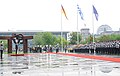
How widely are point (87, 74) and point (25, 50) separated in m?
45.0

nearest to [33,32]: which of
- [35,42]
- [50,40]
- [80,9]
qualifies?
[35,42]

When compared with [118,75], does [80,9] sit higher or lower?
higher

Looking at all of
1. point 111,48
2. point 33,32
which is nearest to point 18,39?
point 111,48

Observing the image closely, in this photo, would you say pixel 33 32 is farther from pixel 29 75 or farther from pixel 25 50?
pixel 29 75

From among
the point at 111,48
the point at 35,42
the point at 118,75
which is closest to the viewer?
the point at 118,75

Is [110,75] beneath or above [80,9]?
beneath

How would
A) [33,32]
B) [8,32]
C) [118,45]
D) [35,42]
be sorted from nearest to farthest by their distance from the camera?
1. [118,45]
2. [35,42]
3. [8,32]
4. [33,32]

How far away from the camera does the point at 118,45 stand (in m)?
36.0

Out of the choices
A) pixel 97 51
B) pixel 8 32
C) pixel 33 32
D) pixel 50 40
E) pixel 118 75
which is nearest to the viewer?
pixel 118 75

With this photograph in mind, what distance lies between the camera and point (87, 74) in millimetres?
11469

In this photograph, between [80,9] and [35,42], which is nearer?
[80,9]

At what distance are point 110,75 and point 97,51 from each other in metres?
35.0

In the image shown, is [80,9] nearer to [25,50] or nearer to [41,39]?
[25,50]

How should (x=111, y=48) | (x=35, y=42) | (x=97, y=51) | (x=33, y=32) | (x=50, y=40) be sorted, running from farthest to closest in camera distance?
(x=33, y=32)
(x=35, y=42)
(x=50, y=40)
(x=97, y=51)
(x=111, y=48)
